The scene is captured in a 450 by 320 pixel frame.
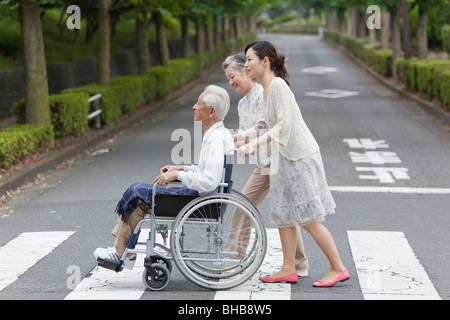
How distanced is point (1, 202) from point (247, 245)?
4.74 m

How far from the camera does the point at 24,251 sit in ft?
23.6

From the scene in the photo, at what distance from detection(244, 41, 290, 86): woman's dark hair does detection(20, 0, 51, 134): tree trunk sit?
8.22 meters

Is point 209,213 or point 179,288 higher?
point 209,213

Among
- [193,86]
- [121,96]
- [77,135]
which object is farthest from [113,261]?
[193,86]

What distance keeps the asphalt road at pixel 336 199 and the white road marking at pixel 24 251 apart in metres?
0.04

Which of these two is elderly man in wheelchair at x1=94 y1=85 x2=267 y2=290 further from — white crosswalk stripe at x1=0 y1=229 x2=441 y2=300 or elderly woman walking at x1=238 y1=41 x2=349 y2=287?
elderly woman walking at x1=238 y1=41 x2=349 y2=287

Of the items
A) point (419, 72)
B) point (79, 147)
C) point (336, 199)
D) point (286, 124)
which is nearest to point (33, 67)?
point (79, 147)

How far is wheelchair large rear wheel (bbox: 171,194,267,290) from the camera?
5629 millimetres

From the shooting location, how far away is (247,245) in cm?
598

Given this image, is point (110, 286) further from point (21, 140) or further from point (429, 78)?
point (429, 78)

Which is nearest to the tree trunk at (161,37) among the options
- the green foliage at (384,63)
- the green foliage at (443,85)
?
the green foliage at (384,63)

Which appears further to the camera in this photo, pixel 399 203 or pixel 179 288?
pixel 399 203
